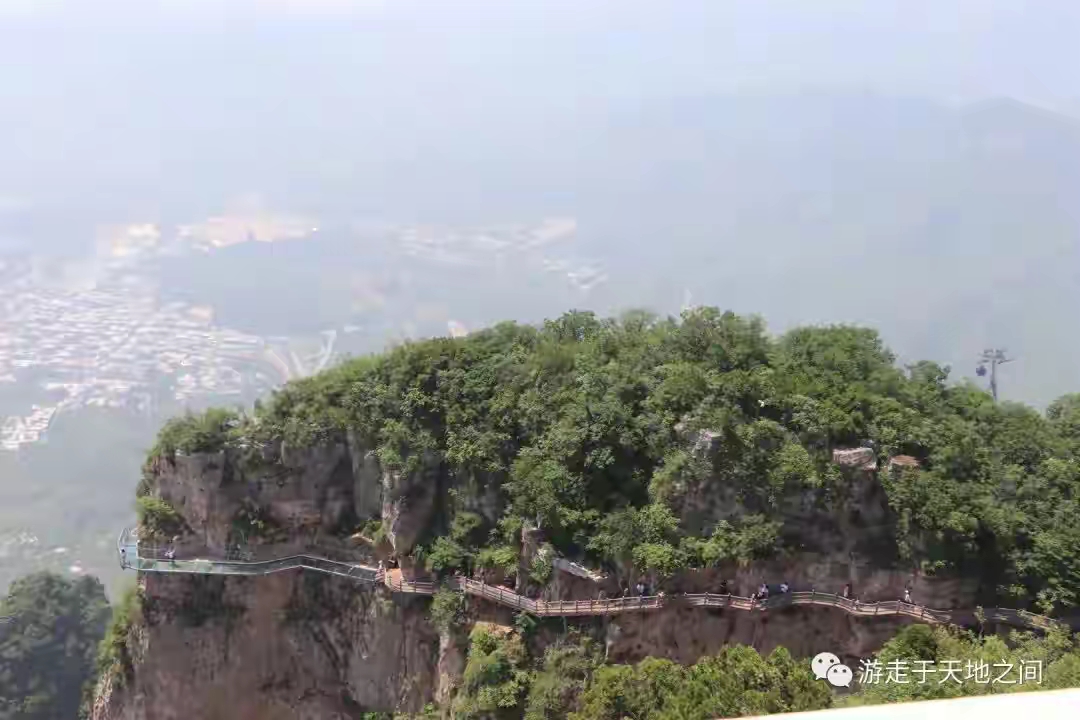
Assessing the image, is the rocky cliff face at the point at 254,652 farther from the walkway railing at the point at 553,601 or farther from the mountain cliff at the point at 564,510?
the walkway railing at the point at 553,601

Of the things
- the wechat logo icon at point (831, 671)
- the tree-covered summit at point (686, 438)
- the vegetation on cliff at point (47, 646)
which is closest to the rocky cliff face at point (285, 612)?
the tree-covered summit at point (686, 438)

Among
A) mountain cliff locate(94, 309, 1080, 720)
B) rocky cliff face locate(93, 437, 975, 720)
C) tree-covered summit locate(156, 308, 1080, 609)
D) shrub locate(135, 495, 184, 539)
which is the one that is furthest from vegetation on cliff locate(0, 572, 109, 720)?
tree-covered summit locate(156, 308, 1080, 609)

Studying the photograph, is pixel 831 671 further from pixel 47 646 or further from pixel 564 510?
pixel 47 646

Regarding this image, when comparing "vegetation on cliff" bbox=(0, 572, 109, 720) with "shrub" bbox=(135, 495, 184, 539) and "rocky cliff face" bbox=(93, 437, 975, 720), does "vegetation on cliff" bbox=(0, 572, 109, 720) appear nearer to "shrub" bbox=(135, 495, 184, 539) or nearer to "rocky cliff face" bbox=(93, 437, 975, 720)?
"rocky cliff face" bbox=(93, 437, 975, 720)

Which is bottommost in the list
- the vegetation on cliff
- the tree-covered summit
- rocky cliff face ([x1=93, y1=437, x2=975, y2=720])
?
the vegetation on cliff

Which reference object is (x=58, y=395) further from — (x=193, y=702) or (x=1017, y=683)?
(x=1017, y=683)

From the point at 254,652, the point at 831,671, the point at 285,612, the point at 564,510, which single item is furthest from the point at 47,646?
the point at 831,671

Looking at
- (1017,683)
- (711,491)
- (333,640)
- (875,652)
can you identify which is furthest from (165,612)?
(1017,683)
